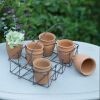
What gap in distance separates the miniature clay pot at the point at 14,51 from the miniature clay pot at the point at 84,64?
30 cm

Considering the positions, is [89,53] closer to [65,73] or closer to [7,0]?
[65,73]

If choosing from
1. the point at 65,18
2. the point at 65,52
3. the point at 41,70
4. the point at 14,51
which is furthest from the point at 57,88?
the point at 65,18

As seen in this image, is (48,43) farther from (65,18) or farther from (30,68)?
(65,18)

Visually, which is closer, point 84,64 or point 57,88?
point 57,88

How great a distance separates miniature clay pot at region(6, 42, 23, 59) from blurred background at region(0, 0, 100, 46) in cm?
63

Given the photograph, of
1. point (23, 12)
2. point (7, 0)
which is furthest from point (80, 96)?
point (23, 12)

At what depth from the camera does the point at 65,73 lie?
73.3 inches

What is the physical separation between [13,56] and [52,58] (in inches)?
8.4

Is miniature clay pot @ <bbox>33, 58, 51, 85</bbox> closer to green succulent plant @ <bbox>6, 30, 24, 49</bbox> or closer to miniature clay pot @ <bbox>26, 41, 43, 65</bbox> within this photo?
miniature clay pot @ <bbox>26, 41, 43, 65</bbox>

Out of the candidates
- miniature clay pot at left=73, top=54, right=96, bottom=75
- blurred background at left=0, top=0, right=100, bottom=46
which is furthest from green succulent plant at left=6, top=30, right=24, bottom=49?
blurred background at left=0, top=0, right=100, bottom=46

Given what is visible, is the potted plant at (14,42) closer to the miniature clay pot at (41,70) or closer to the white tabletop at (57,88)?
the white tabletop at (57,88)

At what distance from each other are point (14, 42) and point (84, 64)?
1.26ft

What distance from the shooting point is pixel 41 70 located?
5.61 ft

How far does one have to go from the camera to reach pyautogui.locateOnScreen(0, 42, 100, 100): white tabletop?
5.51ft
